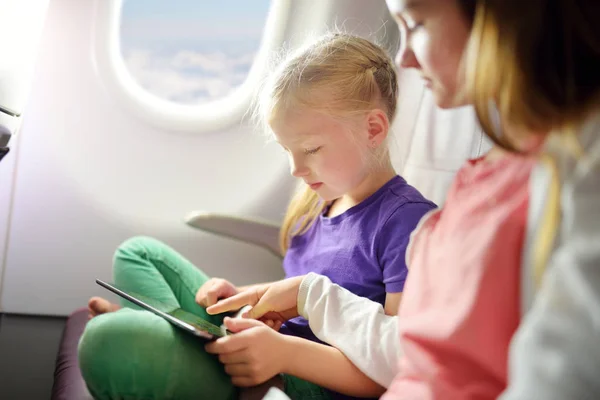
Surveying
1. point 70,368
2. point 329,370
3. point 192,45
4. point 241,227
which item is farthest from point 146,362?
point 192,45

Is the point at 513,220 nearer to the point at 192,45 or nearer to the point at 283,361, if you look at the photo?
the point at 283,361

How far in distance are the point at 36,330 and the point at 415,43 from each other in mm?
1113

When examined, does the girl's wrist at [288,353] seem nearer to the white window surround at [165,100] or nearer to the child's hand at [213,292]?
the child's hand at [213,292]

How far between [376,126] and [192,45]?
71cm

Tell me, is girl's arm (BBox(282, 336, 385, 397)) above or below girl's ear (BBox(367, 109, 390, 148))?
below

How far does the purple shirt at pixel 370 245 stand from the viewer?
3.02ft

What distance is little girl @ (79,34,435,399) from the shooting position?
0.76 metres

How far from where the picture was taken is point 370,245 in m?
0.96

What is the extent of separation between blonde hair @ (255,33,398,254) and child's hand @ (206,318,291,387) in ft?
1.13

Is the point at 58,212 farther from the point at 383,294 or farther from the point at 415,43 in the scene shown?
the point at 415,43

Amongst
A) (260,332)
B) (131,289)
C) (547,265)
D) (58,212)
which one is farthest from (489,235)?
(58,212)

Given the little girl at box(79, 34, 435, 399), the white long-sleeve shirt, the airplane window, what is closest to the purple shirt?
the little girl at box(79, 34, 435, 399)

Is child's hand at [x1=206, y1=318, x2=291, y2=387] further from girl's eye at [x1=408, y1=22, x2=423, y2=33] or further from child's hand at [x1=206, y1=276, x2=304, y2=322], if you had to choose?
girl's eye at [x1=408, y1=22, x2=423, y2=33]

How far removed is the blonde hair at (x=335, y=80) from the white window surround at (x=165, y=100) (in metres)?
0.39
